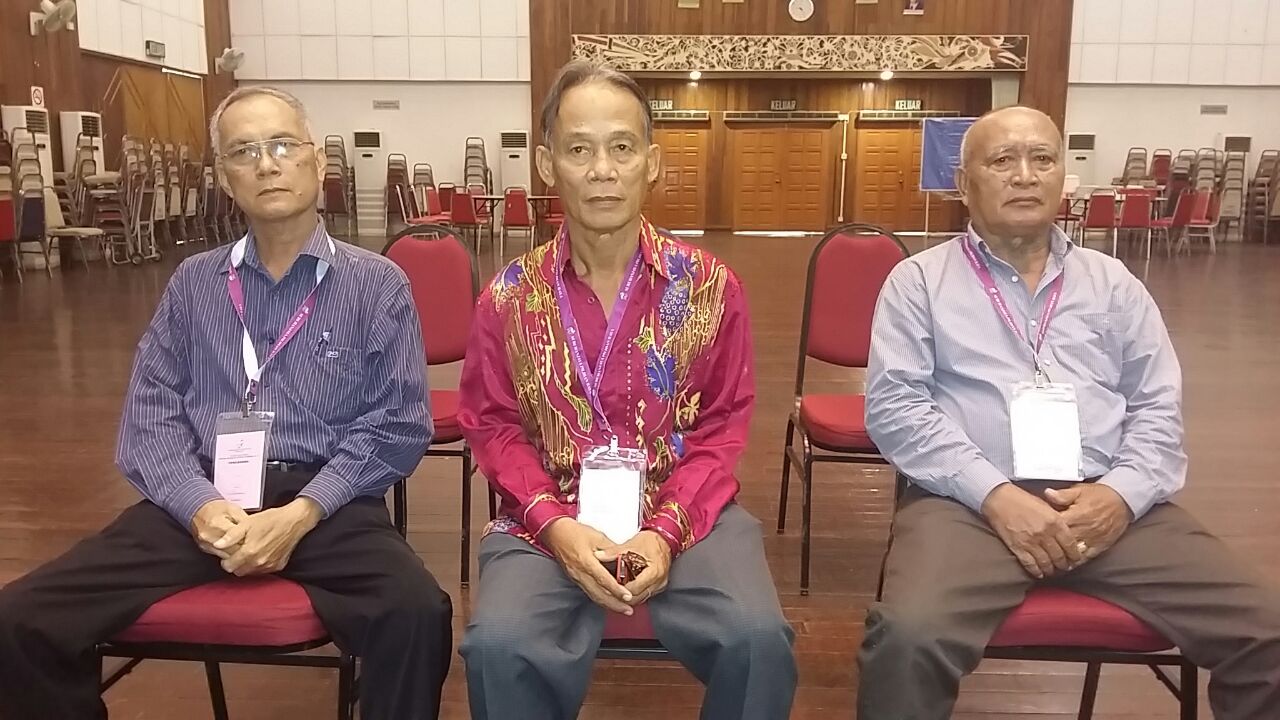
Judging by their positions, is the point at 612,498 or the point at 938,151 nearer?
the point at 612,498

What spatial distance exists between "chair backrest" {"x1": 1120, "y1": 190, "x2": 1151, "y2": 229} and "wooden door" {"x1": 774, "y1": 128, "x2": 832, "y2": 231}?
551 centimetres

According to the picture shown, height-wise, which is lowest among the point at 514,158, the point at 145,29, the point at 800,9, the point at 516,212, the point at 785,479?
the point at 785,479

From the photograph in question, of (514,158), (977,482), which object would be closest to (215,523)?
(977,482)

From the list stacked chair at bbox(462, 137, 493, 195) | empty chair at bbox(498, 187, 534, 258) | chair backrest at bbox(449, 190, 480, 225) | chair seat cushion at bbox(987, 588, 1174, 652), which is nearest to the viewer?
chair seat cushion at bbox(987, 588, 1174, 652)

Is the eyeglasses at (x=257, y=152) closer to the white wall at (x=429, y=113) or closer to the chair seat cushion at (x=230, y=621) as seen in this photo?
Result: the chair seat cushion at (x=230, y=621)

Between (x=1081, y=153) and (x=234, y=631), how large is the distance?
1622cm

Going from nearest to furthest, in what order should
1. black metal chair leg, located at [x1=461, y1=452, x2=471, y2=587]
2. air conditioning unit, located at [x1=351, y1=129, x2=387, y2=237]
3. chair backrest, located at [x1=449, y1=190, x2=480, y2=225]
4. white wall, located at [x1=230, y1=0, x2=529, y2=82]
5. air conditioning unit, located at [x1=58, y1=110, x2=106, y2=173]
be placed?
black metal chair leg, located at [x1=461, y1=452, x2=471, y2=587] < air conditioning unit, located at [x1=58, y1=110, x2=106, y2=173] < chair backrest, located at [x1=449, y1=190, x2=480, y2=225] < white wall, located at [x1=230, y1=0, x2=529, y2=82] < air conditioning unit, located at [x1=351, y1=129, x2=387, y2=237]

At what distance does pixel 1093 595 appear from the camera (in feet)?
5.27

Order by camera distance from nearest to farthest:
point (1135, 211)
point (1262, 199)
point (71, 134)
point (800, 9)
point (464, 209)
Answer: point (71, 134)
point (1135, 211)
point (464, 209)
point (1262, 199)
point (800, 9)

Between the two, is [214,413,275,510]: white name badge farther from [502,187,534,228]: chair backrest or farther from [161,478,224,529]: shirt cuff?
[502,187,534,228]: chair backrest

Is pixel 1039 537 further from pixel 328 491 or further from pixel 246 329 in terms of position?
pixel 246 329

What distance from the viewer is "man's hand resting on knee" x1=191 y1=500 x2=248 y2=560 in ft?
5.21

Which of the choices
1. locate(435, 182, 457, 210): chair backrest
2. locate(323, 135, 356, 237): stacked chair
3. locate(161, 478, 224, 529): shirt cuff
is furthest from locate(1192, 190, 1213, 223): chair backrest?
locate(161, 478, 224, 529): shirt cuff

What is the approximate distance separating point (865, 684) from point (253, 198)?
1.38 metres
